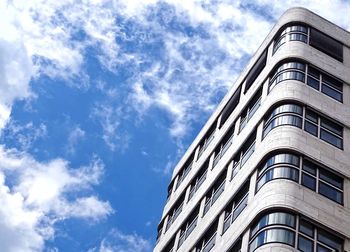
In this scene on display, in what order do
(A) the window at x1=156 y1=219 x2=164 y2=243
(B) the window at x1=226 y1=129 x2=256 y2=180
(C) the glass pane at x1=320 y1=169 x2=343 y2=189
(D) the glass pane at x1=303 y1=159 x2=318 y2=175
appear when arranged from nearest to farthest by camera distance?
1. (D) the glass pane at x1=303 y1=159 x2=318 y2=175
2. (C) the glass pane at x1=320 y1=169 x2=343 y2=189
3. (B) the window at x1=226 y1=129 x2=256 y2=180
4. (A) the window at x1=156 y1=219 x2=164 y2=243

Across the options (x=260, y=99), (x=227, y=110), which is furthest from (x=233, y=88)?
(x=260, y=99)

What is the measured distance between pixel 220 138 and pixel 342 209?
14.7 metres

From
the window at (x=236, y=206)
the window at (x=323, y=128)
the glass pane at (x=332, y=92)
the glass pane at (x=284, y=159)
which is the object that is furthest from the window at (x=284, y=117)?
the window at (x=236, y=206)

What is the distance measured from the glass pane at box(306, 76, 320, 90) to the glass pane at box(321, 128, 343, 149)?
339 cm

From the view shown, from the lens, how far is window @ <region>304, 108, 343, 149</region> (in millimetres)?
37344

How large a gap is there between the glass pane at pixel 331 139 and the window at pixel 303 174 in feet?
7.53

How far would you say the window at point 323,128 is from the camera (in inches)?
1470

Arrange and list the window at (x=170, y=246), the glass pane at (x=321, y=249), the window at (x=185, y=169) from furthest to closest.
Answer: the window at (x=185, y=169) < the window at (x=170, y=246) < the glass pane at (x=321, y=249)

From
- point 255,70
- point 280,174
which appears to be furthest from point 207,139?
point 280,174

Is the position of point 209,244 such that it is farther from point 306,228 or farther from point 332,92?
point 332,92

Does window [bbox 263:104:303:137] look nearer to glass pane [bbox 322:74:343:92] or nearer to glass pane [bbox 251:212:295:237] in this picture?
glass pane [bbox 322:74:343:92]

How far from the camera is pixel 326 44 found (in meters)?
44.5

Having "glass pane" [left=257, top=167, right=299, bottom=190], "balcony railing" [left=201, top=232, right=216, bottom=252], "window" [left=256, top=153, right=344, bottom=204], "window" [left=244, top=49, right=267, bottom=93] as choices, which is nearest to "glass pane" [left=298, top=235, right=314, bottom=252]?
"window" [left=256, top=153, right=344, bottom=204]

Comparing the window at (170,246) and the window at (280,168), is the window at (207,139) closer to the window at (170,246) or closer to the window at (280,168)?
the window at (170,246)
